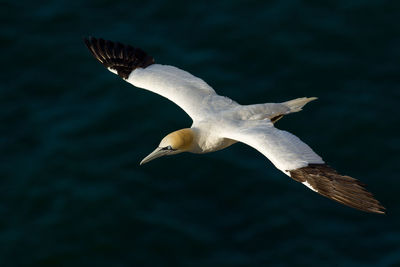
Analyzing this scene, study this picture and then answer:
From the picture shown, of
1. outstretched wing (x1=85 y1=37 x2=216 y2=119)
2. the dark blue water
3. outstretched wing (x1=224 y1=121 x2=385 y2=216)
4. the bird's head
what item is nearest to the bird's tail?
outstretched wing (x1=224 y1=121 x2=385 y2=216)

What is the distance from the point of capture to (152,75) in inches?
639

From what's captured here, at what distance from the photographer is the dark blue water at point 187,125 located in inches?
592

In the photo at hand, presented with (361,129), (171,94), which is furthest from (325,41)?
(171,94)

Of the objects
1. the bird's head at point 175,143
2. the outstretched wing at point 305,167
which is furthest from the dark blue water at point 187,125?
the outstretched wing at point 305,167

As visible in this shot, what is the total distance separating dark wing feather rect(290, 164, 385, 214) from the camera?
1247 cm

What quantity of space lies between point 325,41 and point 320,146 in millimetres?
2860

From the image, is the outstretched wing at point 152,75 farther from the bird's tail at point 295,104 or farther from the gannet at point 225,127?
the bird's tail at point 295,104

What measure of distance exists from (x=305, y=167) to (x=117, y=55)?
5232 mm

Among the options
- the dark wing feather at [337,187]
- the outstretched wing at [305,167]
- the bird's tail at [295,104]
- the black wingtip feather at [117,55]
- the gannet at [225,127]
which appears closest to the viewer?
the dark wing feather at [337,187]

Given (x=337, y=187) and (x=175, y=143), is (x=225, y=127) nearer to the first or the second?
(x=175, y=143)

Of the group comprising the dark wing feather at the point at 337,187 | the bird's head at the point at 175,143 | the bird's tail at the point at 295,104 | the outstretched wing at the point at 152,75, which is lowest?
the dark wing feather at the point at 337,187

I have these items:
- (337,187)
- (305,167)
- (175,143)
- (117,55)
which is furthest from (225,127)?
(117,55)

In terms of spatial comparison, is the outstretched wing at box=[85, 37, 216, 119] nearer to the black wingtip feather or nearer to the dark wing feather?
the black wingtip feather

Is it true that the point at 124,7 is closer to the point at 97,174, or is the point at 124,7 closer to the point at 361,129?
the point at 97,174
